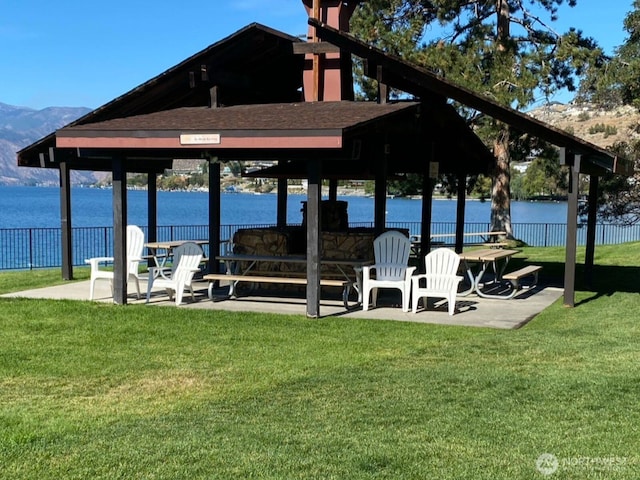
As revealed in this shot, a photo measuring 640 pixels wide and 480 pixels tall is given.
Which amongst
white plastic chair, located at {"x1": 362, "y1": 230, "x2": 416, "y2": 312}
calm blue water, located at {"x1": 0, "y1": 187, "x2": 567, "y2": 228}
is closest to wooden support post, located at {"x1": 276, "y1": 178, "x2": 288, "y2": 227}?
white plastic chair, located at {"x1": 362, "y1": 230, "x2": 416, "y2": 312}

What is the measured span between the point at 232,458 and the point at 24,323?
5.46m

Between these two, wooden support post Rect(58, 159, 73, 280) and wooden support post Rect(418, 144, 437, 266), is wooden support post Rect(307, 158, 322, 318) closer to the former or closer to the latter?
wooden support post Rect(418, 144, 437, 266)

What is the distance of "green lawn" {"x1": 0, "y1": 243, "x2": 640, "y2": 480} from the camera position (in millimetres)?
4043

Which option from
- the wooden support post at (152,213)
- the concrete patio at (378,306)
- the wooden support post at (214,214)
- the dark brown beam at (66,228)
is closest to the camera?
the concrete patio at (378,306)

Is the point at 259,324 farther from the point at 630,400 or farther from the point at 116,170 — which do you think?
the point at 630,400

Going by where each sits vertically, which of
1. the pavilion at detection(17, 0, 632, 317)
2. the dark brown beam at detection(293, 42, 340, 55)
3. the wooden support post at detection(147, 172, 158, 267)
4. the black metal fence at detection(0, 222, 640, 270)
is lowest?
the black metal fence at detection(0, 222, 640, 270)

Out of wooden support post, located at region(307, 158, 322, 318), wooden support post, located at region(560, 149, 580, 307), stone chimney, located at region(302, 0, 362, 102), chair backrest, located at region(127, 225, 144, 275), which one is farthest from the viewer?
stone chimney, located at region(302, 0, 362, 102)

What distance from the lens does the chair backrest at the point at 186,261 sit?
10.2 meters

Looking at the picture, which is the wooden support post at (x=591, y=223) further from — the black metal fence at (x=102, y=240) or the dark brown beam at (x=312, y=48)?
the black metal fence at (x=102, y=240)

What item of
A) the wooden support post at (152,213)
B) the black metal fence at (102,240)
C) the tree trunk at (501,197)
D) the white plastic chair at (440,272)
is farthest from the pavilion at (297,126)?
the tree trunk at (501,197)

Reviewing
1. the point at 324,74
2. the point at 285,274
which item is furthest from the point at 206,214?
the point at 285,274

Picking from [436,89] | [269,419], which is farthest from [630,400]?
[436,89]
